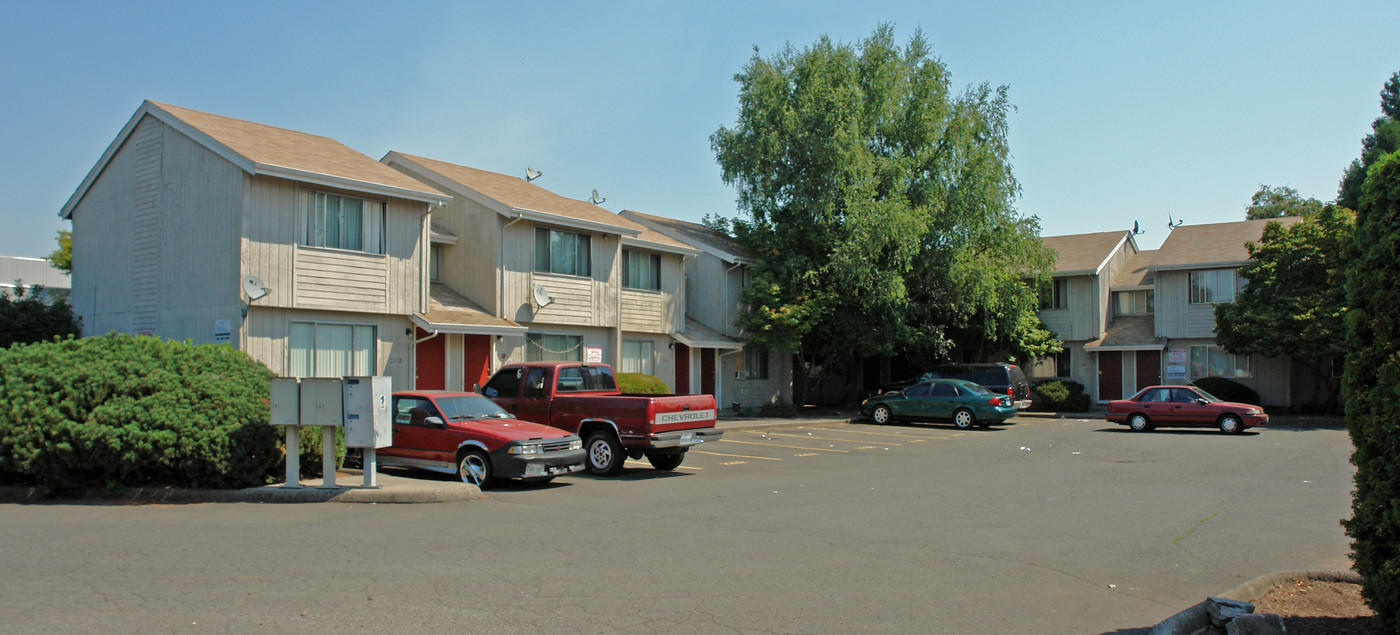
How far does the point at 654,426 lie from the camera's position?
1502 cm

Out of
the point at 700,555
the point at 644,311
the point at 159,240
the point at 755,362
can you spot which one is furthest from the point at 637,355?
the point at 700,555

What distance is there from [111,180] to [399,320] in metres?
7.32

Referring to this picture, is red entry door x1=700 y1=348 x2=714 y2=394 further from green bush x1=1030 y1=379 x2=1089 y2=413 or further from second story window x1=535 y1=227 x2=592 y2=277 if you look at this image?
green bush x1=1030 y1=379 x2=1089 y2=413

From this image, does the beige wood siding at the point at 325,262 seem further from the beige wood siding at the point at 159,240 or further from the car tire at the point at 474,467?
the car tire at the point at 474,467

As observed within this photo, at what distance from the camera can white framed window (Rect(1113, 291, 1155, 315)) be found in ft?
132

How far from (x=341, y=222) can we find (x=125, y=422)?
9052mm

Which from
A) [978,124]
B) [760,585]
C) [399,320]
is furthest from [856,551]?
[978,124]

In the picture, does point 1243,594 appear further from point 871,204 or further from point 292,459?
point 871,204

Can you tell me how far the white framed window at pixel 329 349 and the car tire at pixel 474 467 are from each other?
7.11 metres

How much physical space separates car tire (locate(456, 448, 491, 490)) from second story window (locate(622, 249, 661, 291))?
1447 centimetres

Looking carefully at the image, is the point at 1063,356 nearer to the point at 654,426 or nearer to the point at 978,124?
the point at 978,124

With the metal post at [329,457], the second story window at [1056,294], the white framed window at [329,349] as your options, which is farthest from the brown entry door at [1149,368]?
the metal post at [329,457]

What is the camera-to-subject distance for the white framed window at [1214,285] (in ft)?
117

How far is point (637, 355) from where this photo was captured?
28.5 m
